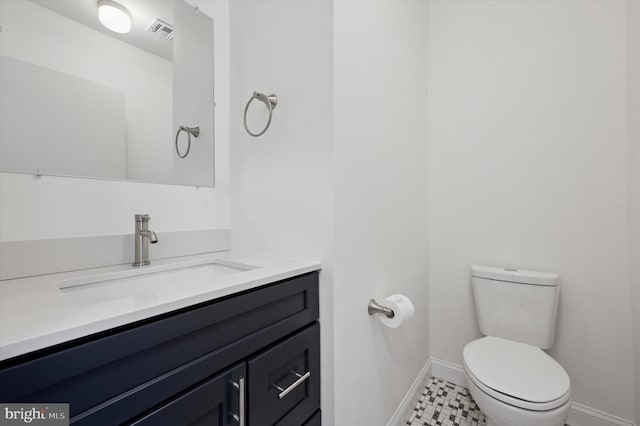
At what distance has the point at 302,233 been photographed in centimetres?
103

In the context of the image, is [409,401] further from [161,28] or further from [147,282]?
[161,28]

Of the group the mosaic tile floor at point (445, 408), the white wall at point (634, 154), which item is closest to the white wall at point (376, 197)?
the mosaic tile floor at point (445, 408)

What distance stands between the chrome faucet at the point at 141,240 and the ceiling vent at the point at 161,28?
31.7 inches

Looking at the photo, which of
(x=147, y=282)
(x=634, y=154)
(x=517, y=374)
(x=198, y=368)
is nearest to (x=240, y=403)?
(x=198, y=368)

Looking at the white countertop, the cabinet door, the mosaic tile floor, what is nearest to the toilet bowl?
the mosaic tile floor

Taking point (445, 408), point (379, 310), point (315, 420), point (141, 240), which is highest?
point (141, 240)

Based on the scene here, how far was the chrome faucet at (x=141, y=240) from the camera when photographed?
958 mm

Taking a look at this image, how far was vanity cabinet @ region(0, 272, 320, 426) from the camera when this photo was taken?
435 mm

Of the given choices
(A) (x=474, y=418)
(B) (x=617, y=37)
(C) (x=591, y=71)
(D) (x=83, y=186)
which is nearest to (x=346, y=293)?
(D) (x=83, y=186)

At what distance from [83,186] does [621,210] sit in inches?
91.6

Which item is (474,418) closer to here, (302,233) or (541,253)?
(541,253)

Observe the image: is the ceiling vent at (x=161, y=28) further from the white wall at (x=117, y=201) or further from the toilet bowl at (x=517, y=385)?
the toilet bowl at (x=517, y=385)

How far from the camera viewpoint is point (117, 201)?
1.00 meters

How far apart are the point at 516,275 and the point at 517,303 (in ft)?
0.48
